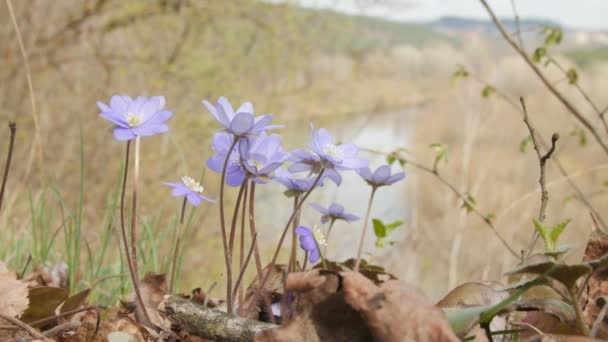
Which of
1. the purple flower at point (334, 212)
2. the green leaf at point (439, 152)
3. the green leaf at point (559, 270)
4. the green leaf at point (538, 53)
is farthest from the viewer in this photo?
the green leaf at point (538, 53)

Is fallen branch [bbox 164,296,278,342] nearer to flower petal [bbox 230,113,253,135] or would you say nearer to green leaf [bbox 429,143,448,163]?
flower petal [bbox 230,113,253,135]

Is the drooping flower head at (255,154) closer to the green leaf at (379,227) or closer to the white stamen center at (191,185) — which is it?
the white stamen center at (191,185)

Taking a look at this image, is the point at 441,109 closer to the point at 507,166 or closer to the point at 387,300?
the point at 507,166

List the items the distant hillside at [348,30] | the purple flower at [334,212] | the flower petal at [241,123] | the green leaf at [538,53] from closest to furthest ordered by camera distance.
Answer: the flower petal at [241,123]
the purple flower at [334,212]
the green leaf at [538,53]
the distant hillside at [348,30]

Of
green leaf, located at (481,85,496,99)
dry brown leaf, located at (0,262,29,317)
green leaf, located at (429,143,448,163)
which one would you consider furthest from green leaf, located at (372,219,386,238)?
green leaf, located at (481,85,496,99)

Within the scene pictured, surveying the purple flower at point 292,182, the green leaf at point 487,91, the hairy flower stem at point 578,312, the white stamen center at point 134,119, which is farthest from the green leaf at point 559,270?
the green leaf at point 487,91

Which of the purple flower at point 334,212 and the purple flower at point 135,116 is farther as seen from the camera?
the purple flower at point 334,212

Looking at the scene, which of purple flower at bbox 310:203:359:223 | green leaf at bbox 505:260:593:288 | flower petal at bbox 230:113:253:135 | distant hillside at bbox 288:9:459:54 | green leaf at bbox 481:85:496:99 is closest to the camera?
green leaf at bbox 505:260:593:288
